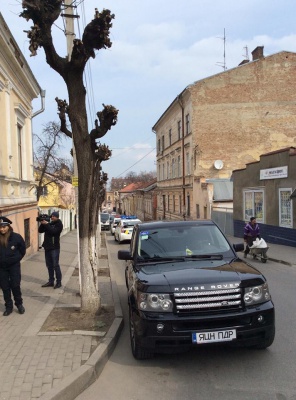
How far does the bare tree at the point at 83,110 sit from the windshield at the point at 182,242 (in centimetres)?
109

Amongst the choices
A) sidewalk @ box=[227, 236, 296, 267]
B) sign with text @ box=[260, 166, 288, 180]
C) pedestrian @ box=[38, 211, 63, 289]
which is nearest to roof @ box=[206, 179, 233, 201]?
sign with text @ box=[260, 166, 288, 180]

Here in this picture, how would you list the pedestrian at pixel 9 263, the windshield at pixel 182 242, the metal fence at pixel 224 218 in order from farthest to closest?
the metal fence at pixel 224 218
the pedestrian at pixel 9 263
the windshield at pixel 182 242

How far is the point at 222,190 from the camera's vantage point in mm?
29109

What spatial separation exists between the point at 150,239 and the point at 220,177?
2632cm

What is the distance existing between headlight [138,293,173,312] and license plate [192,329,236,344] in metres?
0.40

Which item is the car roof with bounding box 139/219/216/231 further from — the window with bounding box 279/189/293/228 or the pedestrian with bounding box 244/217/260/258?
the window with bounding box 279/189/293/228

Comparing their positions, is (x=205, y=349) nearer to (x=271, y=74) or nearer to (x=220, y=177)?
(x=220, y=177)

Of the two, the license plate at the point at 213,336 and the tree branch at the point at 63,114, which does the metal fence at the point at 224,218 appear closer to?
the tree branch at the point at 63,114

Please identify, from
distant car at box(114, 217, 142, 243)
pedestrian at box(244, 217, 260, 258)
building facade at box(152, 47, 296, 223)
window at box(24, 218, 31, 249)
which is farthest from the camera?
building facade at box(152, 47, 296, 223)

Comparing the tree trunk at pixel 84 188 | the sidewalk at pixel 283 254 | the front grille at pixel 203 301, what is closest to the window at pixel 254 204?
the sidewalk at pixel 283 254

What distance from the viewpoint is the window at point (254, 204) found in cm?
2038

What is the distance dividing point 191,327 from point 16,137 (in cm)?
1126

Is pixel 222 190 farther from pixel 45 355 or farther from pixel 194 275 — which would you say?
pixel 45 355

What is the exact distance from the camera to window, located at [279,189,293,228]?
17.3m
